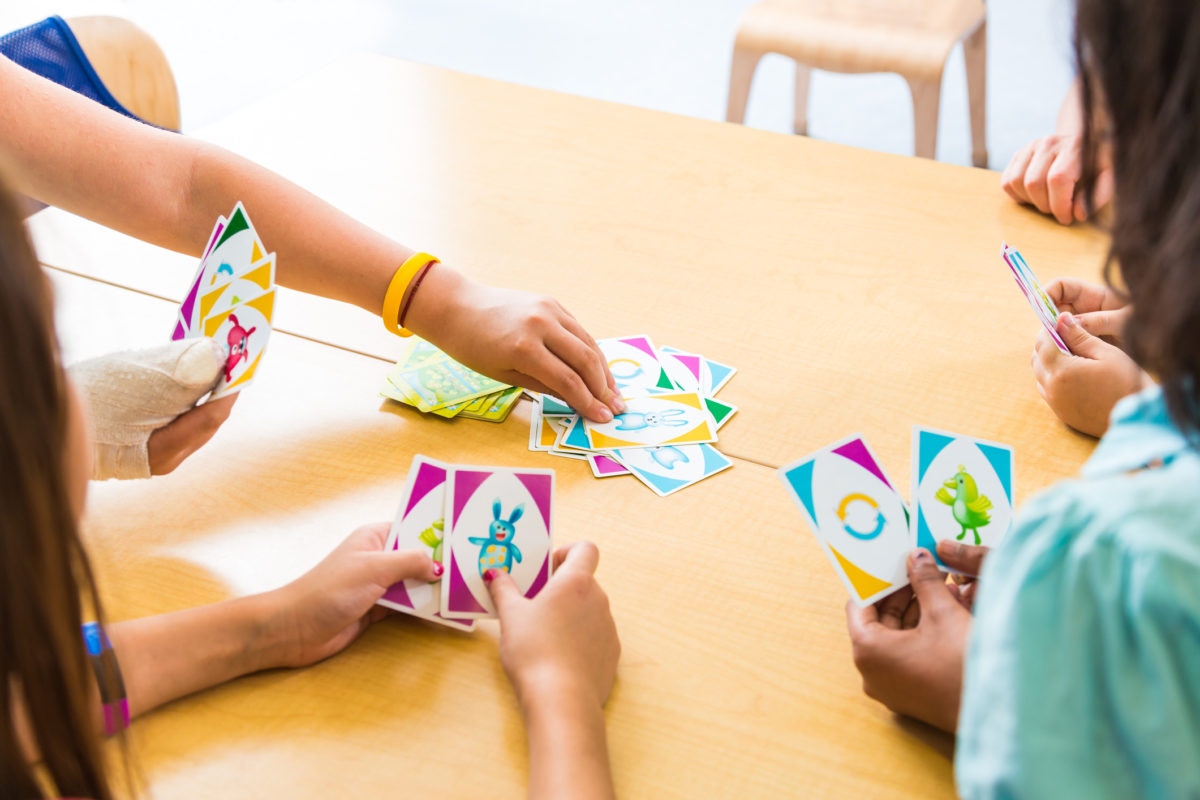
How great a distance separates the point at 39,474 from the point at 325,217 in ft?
2.26

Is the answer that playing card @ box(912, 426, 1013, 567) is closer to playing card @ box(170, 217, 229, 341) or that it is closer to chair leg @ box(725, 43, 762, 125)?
playing card @ box(170, 217, 229, 341)

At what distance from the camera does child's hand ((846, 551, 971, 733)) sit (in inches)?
32.3

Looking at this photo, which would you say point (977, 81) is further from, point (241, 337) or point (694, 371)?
point (241, 337)

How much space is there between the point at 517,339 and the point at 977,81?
215cm

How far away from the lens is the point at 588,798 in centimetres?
75

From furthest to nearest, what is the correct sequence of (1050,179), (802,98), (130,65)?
(802,98), (130,65), (1050,179)

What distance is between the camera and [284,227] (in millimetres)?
1241

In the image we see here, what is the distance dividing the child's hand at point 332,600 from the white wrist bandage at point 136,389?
0.24m

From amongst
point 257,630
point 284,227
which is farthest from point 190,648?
point 284,227

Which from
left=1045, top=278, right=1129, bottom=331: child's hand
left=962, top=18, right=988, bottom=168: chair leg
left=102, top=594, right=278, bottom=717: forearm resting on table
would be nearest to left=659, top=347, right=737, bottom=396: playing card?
left=1045, top=278, right=1129, bottom=331: child's hand

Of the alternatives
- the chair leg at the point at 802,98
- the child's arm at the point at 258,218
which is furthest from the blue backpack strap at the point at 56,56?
the chair leg at the point at 802,98

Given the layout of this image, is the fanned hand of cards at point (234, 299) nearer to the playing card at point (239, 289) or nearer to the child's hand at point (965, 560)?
the playing card at point (239, 289)

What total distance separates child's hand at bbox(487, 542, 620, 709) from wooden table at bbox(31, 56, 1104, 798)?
3 centimetres

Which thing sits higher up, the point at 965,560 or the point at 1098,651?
the point at 1098,651
